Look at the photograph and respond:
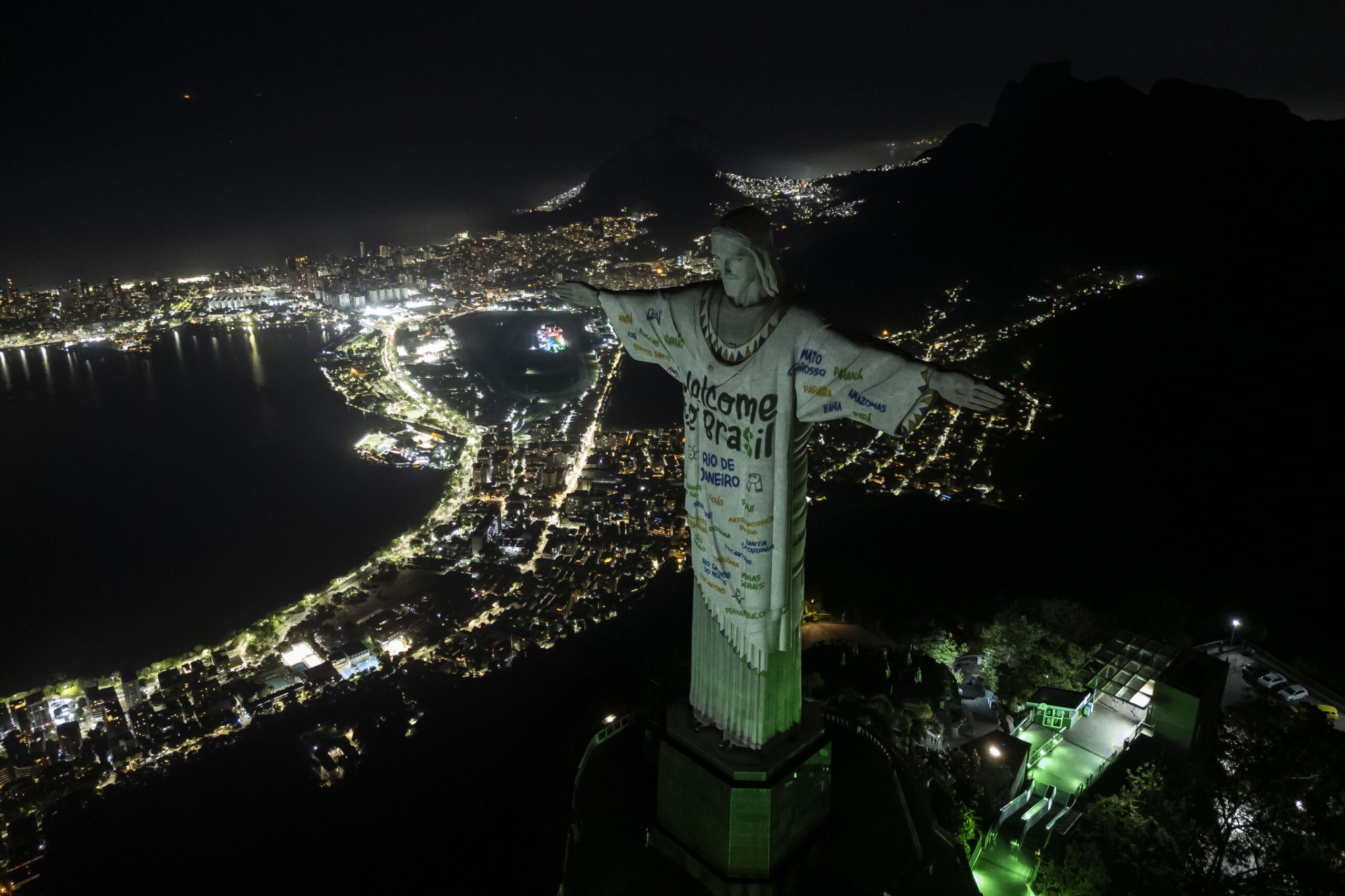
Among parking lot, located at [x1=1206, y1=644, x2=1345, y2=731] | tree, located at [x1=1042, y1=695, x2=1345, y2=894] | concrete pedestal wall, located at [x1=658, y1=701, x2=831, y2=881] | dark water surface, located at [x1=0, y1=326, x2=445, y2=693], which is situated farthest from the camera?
dark water surface, located at [x1=0, y1=326, x2=445, y2=693]

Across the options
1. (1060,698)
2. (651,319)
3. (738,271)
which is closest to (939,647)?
(1060,698)

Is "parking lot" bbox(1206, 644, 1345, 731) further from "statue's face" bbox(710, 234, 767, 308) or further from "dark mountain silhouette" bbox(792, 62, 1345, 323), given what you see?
"dark mountain silhouette" bbox(792, 62, 1345, 323)

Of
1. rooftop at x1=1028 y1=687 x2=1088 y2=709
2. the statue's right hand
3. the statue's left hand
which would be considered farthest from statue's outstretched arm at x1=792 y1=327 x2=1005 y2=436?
rooftop at x1=1028 y1=687 x2=1088 y2=709

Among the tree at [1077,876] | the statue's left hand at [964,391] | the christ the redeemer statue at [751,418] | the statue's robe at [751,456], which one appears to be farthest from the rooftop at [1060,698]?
the statue's left hand at [964,391]

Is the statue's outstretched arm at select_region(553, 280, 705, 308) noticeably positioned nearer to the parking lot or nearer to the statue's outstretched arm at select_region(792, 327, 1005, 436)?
the statue's outstretched arm at select_region(792, 327, 1005, 436)

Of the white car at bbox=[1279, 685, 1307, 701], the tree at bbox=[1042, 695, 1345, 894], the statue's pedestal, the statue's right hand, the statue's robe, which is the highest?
the statue's right hand

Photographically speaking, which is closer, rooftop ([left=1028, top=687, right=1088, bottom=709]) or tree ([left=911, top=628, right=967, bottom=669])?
rooftop ([left=1028, top=687, right=1088, bottom=709])

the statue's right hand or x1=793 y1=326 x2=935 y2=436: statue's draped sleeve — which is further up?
the statue's right hand

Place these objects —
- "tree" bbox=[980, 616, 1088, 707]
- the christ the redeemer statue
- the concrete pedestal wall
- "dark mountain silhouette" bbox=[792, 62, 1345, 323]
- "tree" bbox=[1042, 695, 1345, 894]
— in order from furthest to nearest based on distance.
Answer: "dark mountain silhouette" bbox=[792, 62, 1345, 323] < "tree" bbox=[980, 616, 1088, 707] < "tree" bbox=[1042, 695, 1345, 894] < the concrete pedestal wall < the christ the redeemer statue

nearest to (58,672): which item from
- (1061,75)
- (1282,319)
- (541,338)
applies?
(541,338)
